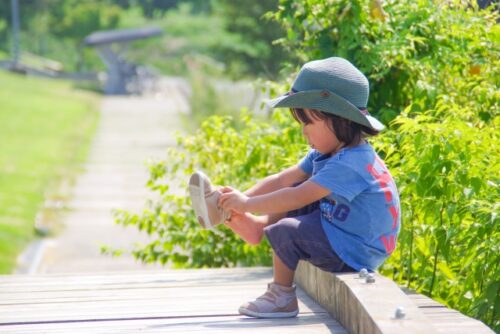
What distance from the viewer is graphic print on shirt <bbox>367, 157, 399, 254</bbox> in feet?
14.6

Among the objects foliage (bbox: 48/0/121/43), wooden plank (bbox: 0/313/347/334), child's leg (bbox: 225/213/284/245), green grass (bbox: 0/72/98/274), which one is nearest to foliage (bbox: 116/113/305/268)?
child's leg (bbox: 225/213/284/245)

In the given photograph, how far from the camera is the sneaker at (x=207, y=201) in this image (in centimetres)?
457

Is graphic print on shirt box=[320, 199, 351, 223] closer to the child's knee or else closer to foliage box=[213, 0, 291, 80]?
the child's knee

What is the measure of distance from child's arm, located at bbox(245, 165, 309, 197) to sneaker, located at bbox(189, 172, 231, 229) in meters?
0.39

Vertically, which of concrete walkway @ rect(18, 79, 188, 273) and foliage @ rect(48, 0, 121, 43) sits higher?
concrete walkway @ rect(18, 79, 188, 273)

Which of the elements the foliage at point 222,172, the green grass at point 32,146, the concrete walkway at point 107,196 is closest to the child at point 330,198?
the foliage at point 222,172

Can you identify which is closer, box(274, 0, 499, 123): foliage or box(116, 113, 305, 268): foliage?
box(274, 0, 499, 123): foliage

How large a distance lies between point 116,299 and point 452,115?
1.91 meters

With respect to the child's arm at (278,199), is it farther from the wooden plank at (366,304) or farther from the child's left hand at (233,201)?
the wooden plank at (366,304)

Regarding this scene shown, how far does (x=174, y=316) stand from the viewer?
455 cm

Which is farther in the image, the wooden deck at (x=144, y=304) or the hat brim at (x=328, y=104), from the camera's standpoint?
the hat brim at (x=328, y=104)

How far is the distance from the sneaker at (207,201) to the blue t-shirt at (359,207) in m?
0.43

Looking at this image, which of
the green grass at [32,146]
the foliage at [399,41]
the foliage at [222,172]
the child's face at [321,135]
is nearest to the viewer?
the child's face at [321,135]

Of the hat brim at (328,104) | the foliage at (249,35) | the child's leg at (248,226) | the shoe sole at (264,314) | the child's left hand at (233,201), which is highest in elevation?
the hat brim at (328,104)
